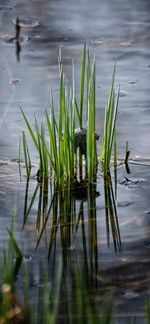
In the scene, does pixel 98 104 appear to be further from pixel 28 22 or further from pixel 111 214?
pixel 28 22

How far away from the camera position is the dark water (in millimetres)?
2584

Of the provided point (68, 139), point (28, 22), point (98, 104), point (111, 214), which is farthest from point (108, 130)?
point (28, 22)

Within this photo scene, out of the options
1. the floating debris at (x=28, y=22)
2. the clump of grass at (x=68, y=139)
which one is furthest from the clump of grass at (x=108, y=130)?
the floating debris at (x=28, y=22)

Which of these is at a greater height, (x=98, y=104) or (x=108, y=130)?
(x=108, y=130)

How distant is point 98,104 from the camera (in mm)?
4078

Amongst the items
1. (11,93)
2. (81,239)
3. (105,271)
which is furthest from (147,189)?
(11,93)

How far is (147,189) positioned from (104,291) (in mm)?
846

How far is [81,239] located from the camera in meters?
2.82

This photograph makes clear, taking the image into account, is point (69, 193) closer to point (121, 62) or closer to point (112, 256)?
point (112, 256)

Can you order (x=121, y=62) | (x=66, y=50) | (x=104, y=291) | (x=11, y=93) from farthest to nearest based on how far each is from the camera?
(x=66, y=50), (x=121, y=62), (x=11, y=93), (x=104, y=291)

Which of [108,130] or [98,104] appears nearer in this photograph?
[108,130]

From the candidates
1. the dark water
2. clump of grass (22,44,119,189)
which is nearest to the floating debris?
the dark water

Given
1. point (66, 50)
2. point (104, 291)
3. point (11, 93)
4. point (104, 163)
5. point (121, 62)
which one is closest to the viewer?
point (104, 291)

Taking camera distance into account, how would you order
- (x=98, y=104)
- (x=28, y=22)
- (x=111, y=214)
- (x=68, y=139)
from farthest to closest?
1. (x=28, y=22)
2. (x=98, y=104)
3. (x=68, y=139)
4. (x=111, y=214)
